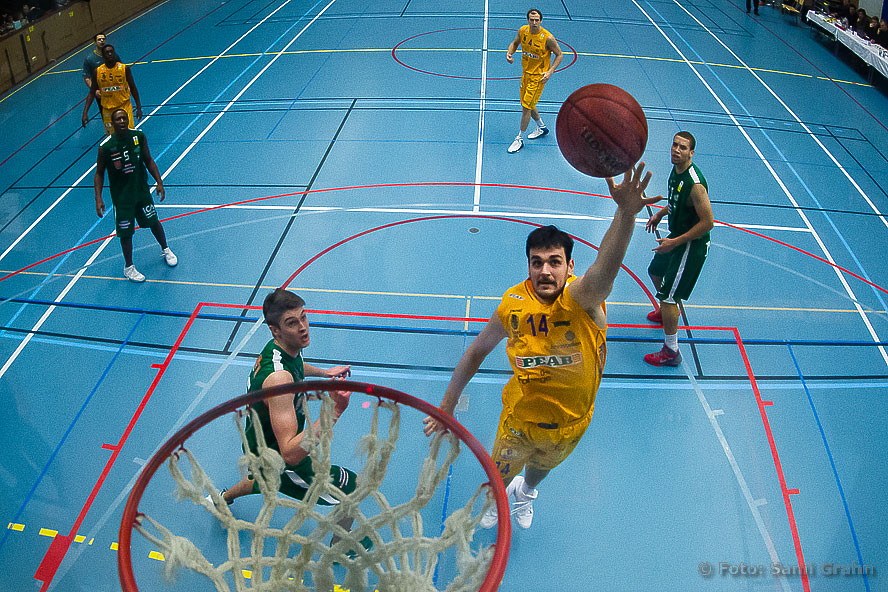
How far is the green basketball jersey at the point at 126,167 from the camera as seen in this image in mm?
5980

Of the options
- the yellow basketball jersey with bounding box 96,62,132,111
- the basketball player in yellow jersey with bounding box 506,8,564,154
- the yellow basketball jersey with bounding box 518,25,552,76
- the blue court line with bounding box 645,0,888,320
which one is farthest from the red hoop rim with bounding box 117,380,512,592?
the yellow basketball jersey with bounding box 96,62,132,111

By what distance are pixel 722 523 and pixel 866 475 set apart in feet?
3.98

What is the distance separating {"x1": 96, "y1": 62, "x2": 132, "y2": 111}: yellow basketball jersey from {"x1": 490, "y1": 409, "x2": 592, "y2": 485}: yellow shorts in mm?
7528

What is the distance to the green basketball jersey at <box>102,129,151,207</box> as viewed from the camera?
5980 mm

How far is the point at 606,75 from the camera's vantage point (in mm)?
11352

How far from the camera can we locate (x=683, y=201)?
16.2 ft

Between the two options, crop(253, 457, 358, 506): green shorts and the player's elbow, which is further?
crop(253, 457, 358, 506): green shorts

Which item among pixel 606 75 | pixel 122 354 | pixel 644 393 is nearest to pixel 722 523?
pixel 644 393

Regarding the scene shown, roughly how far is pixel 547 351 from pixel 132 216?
485cm

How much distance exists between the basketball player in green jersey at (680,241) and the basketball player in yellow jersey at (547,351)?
1.92 m

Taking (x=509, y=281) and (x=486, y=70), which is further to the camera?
(x=486, y=70)

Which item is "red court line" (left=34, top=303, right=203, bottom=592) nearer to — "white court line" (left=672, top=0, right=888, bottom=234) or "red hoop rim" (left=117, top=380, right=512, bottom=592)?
"red hoop rim" (left=117, top=380, right=512, bottom=592)

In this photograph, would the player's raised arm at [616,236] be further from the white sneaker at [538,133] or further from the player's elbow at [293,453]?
the white sneaker at [538,133]

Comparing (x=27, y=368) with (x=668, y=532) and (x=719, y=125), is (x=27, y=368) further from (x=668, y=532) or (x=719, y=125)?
(x=719, y=125)
